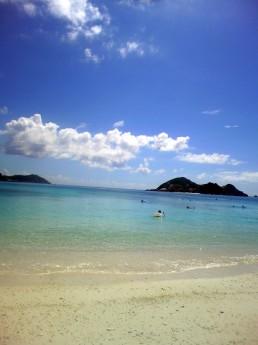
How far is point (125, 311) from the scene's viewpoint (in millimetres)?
8891

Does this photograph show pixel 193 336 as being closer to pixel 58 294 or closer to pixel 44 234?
pixel 58 294

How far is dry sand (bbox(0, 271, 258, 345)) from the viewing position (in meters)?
7.35

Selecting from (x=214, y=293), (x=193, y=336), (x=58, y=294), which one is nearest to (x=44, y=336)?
(x=58, y=294)

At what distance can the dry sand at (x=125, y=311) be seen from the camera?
7352mm

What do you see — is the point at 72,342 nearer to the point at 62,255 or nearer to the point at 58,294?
the point at 58,294

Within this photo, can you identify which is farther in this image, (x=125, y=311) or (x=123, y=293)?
(x=123, y=293)

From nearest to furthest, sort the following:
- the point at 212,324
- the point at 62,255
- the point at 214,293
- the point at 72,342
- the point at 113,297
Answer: the point at 72,342
the point at 212,324
the point at 113,297
the point at 214,293
the point at 62,255

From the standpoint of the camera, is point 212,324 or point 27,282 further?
point 27,282

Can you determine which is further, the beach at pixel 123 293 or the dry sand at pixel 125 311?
the beach at pixel 123 293

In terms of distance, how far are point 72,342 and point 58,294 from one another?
333 cm

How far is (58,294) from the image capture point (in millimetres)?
10141

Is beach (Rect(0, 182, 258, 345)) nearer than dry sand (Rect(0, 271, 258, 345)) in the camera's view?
No

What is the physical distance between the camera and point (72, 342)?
7008 mm

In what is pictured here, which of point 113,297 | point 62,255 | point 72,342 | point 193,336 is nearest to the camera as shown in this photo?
point 72,342
